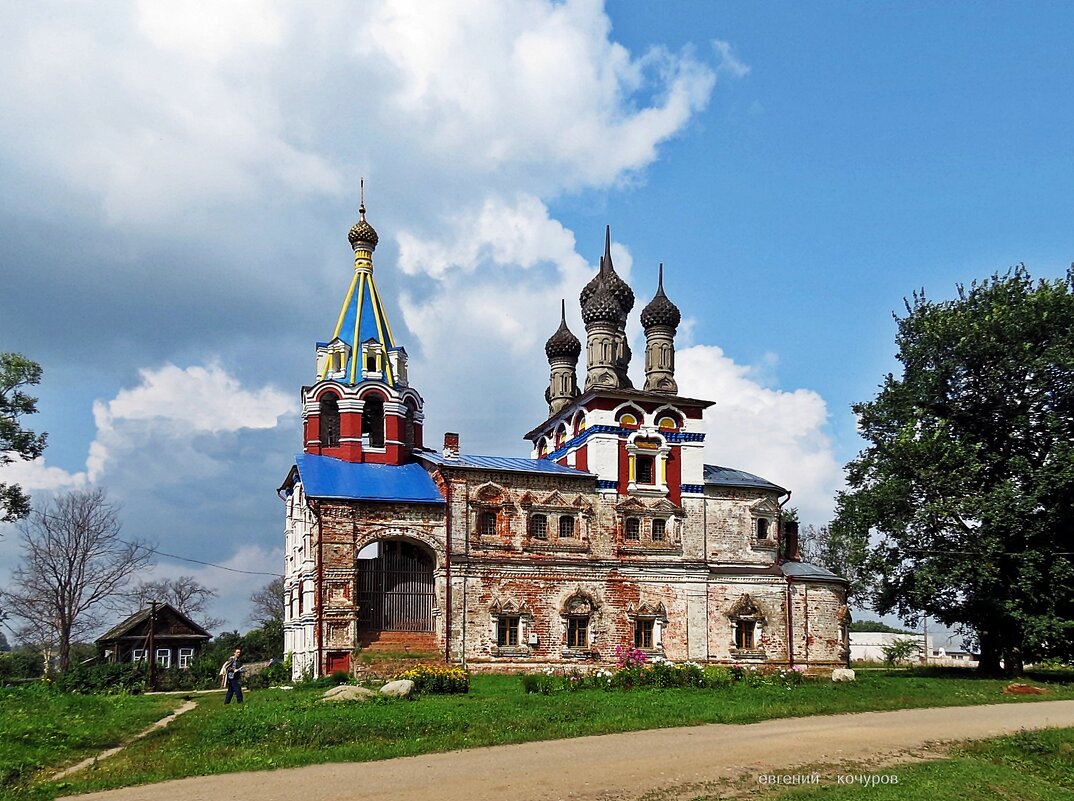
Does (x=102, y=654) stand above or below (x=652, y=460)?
below

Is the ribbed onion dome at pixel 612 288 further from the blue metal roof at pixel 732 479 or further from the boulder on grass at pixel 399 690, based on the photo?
the boulder on grass at pixel 399 690

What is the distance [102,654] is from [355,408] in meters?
17.9

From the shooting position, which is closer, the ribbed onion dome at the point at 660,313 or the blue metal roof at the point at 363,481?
the blue metal roof at the point at 363,481

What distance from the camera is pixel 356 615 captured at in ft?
95.1

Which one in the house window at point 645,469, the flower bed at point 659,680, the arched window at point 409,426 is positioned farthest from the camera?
the arched window at point 409,426

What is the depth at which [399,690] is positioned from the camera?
21.5 meters

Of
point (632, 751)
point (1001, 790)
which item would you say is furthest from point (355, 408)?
point (1001, 790)

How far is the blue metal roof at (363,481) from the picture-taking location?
29688mm

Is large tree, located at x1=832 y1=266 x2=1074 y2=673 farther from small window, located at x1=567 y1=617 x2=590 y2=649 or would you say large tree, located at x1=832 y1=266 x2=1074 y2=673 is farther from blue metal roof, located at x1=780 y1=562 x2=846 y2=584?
small window, located at x1=567 y1=617 x2=590 y2=649

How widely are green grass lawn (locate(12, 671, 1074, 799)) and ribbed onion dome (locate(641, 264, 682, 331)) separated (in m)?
16.8

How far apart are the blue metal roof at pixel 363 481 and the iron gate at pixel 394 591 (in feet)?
5.37

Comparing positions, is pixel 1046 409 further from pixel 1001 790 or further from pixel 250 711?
pixel 250 711

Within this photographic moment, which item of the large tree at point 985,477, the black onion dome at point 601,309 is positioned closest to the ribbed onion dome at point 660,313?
the black onion dome at point 601,309

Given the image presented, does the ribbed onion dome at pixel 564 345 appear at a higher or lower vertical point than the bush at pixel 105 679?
higher
